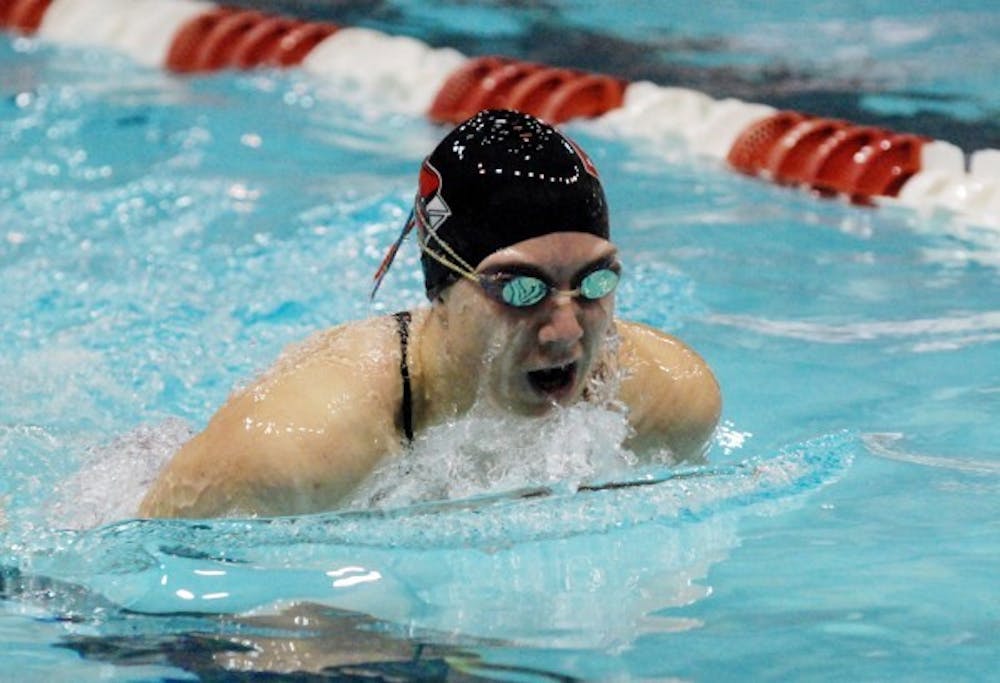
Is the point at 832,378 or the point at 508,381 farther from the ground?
the point at 508,381

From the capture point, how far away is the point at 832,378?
161 inches

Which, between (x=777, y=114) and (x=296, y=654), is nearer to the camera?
(x=296, y=654)

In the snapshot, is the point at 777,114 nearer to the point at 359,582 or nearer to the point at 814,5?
the point at 814,5

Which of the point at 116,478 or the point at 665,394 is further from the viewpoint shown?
the point at 116,478

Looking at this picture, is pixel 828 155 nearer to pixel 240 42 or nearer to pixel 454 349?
pixel 240 42

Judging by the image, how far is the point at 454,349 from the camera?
2.84 m

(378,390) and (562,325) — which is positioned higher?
(562,325)

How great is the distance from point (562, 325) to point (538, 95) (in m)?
3.72

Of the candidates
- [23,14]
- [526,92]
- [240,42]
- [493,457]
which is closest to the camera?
[493,457]

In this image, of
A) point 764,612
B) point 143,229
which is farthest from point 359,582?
point 143,229

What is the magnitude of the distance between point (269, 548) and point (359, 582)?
16cm

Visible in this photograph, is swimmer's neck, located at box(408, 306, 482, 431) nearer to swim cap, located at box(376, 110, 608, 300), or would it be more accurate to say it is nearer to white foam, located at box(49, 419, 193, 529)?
swim cap, located at box(376, 110, 608, 300)

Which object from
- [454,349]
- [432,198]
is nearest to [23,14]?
[432,198]

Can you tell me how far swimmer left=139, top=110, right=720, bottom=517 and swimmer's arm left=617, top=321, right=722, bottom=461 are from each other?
17cm
